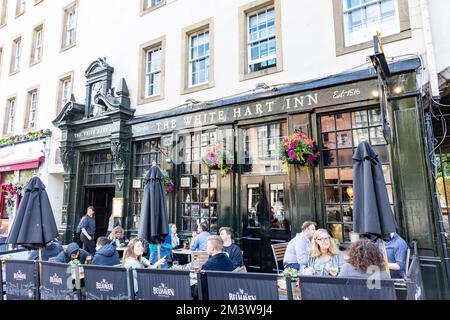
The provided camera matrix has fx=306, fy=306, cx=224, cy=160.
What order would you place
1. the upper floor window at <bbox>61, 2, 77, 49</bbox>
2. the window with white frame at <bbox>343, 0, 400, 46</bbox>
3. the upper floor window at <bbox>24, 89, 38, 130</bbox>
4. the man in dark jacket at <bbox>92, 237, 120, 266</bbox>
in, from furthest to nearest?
the upper floor window at <bbox>24, 89, 38, 130</bbox> < the upper floor window at <bbox>61, 2, 77, 49</bbox> < the window with white frame at <bbox>343, 0, 400, 46</bbox> < the man in dark jacket at <bbox>92, 237, 120, 266</bbox>

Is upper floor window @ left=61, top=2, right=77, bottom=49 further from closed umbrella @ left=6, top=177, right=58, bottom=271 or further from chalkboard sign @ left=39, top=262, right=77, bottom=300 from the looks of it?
chalkboard sign @ left=39, top=262, right=77, bottom=300

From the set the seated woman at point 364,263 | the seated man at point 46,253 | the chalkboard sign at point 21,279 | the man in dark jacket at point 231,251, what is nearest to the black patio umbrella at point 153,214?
the man in dark jacket at point 231,251

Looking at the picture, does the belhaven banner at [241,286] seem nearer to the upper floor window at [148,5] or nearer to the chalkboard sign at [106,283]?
the chalkboard sign at [106,283]

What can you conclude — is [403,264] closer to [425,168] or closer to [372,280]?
[425,168]

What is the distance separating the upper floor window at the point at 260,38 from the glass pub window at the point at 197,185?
2147 mm

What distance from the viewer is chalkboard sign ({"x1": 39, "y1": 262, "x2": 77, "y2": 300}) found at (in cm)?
429

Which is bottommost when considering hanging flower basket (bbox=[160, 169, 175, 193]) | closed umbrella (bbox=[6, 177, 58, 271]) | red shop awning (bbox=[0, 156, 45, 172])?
closed umbrella (bbox=[6, 177, 58, 271])

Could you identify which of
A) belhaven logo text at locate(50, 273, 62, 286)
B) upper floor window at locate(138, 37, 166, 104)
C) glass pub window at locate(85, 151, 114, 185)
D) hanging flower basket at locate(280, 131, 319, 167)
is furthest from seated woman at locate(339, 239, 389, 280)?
glass pub window at locate(85, 151, 114, 185)

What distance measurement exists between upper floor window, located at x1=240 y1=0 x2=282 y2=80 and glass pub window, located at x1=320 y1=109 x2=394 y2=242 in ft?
7.61

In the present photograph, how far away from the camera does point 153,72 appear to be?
1070 centimetres

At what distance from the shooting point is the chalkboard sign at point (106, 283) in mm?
3986

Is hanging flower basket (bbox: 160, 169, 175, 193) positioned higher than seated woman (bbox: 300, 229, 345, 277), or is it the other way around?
hanging flower basket (bbox: 160, 169, 175, 193)

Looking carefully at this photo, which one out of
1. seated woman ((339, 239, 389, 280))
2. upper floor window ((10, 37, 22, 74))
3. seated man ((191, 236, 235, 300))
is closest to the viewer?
seated woman ((339, 239, 389, 280))
